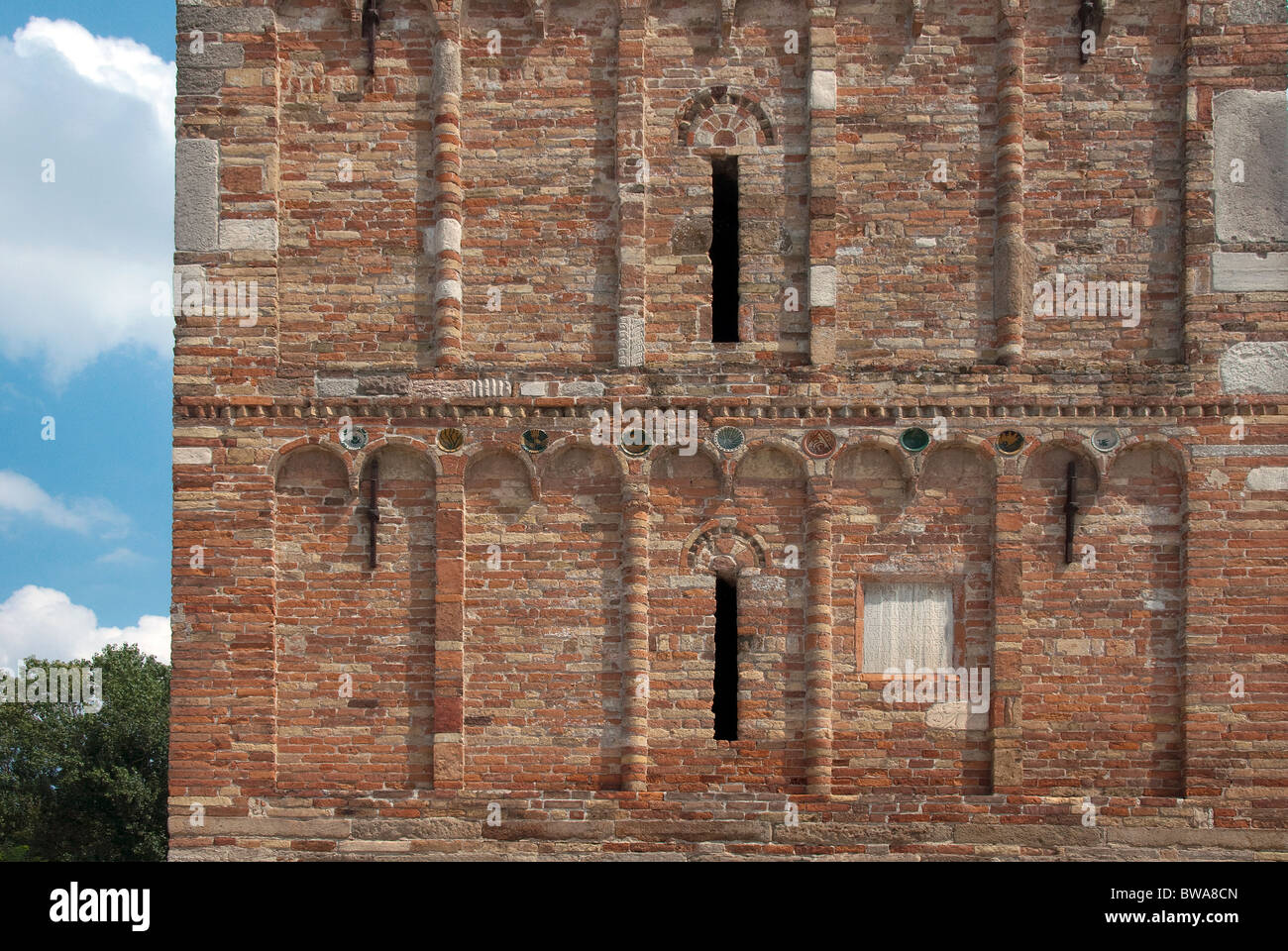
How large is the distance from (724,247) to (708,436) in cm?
203

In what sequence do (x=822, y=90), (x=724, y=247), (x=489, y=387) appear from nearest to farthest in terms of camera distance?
1. (x=489, y=387)
2. (x=822, y=90)
3. (x=724, y=247)

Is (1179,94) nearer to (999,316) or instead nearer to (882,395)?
(999,316)

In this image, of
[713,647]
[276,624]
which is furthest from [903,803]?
[276,624]

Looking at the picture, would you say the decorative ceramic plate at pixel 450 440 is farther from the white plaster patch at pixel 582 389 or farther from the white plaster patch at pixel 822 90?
the white plaster patch at pixel 822 90

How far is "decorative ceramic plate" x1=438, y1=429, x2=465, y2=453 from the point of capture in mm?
12836

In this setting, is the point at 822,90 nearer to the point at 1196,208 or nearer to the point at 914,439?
the point at 914,439

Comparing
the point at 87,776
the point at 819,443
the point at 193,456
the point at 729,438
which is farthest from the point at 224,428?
the point at 87,776

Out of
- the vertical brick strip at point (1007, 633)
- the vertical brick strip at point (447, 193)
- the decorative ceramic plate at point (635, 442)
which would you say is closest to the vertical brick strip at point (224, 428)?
the vertical brick strip at point (447, 193)

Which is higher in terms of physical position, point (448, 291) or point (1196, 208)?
point (1196, 208)

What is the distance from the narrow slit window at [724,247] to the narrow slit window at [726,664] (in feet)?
7.99

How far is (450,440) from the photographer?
12852 mm

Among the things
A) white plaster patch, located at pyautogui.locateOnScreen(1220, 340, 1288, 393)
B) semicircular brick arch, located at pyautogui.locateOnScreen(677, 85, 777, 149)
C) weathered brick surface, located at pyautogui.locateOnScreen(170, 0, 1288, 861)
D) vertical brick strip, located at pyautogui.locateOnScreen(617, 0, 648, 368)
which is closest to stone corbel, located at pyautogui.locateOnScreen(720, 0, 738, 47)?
weathered brick surface, located at pyautogui.locateOnScreen(170, 0, 1288, 861)

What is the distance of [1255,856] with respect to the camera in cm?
1220

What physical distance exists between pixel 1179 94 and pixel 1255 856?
23.0 ft
